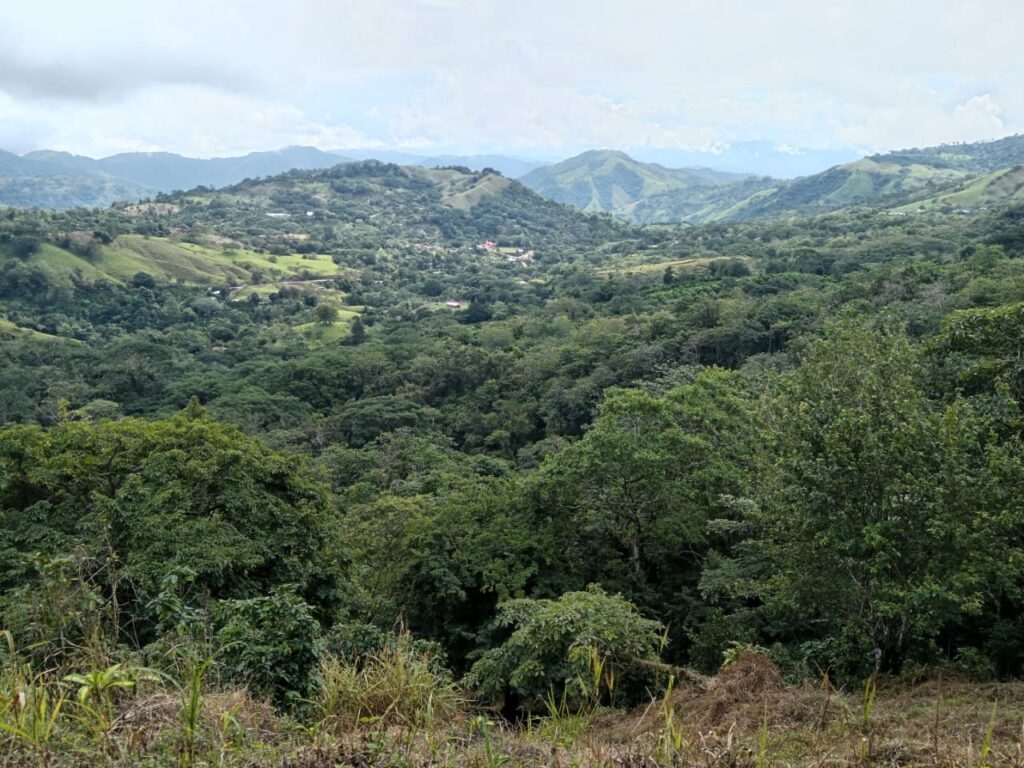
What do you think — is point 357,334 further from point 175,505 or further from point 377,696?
point 377,696

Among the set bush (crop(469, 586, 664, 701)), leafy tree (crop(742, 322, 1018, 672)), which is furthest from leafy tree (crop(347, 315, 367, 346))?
leafy tree (crop(742, 322, 1018, 672))

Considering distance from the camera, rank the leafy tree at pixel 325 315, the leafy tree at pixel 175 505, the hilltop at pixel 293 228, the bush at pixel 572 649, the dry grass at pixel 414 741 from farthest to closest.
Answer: the hilltop at pixel 293 228 → the leafy tree at pixel 325 315 → the leafy tree at pixel 175 505 → the bush at pixel 572 649 → the dry grass at pixel 414 741

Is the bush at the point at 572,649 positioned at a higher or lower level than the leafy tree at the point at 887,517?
lower

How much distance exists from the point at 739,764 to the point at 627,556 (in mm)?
11627

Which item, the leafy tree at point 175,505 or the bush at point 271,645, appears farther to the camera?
the leafy tree at point 175,505

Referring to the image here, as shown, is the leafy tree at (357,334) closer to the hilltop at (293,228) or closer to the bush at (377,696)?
the hilltop at (293,228)

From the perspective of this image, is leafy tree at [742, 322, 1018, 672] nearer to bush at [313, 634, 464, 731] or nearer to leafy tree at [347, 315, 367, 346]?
bush at [313, 634, 464, 731]

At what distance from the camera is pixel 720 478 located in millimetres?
15195

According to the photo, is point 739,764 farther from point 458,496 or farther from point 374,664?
point 458,496

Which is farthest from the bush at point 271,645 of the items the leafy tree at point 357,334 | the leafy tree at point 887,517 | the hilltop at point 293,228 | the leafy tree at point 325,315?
the hilltop at point 293,228

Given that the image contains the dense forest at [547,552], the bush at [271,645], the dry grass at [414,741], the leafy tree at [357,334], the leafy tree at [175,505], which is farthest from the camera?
the leafy tree at [357,334]

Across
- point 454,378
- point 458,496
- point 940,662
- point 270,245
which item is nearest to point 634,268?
point 454,378

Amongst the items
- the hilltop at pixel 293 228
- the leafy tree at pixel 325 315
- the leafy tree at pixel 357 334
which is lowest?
the leafy tree at pixel 357 334

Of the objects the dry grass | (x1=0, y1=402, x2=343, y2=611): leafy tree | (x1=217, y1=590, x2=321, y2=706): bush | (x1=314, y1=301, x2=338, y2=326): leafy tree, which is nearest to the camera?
the dry grass
